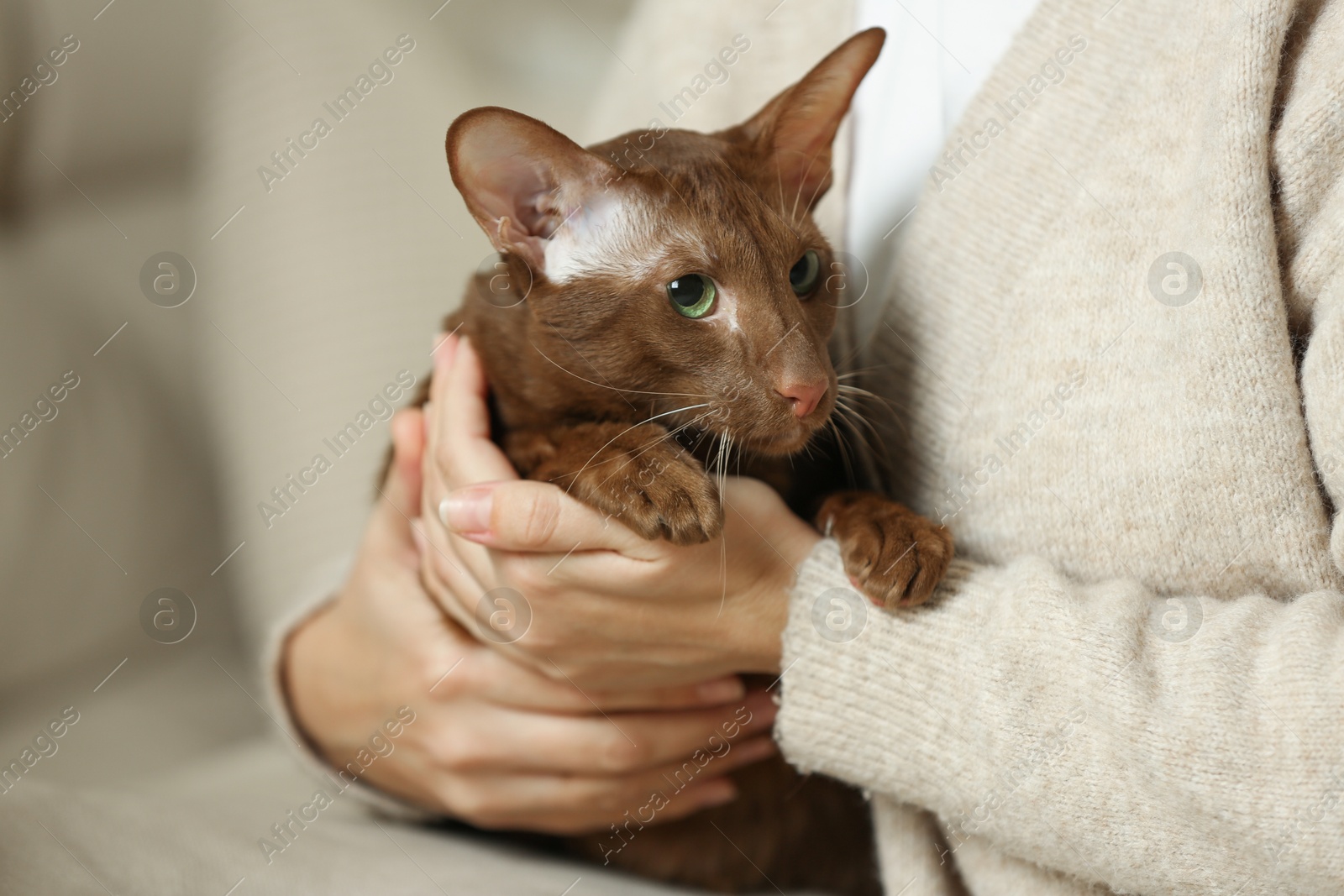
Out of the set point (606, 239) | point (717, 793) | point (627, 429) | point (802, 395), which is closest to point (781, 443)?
point (802, 395)

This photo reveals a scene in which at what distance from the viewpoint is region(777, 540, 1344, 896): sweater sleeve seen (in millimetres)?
743

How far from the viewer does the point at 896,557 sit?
0.95 metres

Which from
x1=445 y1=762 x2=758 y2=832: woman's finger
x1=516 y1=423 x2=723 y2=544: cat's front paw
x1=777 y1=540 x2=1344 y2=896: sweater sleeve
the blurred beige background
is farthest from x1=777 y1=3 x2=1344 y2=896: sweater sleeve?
the blurred beige background

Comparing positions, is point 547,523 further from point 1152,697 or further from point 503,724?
point 1152,697

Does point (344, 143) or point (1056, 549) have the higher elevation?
point (344, 143)

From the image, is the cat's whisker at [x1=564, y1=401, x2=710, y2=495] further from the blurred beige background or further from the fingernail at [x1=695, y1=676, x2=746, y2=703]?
the blurred beige background

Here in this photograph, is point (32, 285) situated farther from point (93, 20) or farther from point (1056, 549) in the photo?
point (1056, 549)

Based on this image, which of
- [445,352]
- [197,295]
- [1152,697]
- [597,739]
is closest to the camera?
[1152,697]

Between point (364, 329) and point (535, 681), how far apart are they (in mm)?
1041

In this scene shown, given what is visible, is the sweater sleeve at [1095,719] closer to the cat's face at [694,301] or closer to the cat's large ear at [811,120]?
the cat's face at [694,301]

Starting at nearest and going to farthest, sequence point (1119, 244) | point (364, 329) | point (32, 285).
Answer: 1. point (1119, 244)
2. point (32, 285)
3. point (364, 329)

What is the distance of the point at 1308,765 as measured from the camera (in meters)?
0.73

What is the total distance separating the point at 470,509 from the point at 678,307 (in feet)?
1.06

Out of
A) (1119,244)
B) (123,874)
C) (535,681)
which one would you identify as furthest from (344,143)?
(1119,244)
